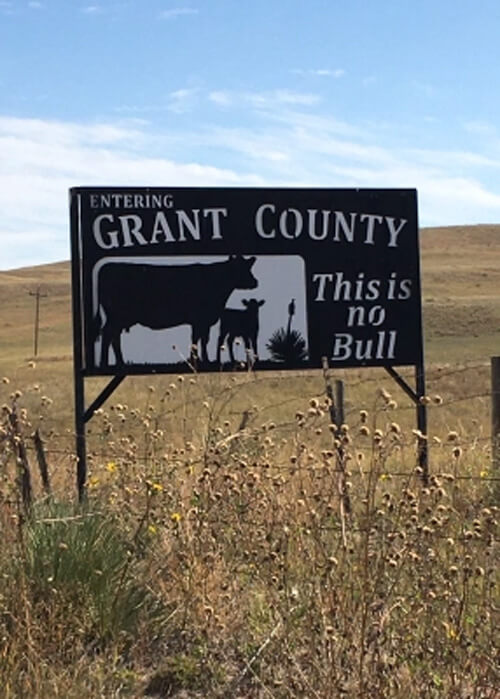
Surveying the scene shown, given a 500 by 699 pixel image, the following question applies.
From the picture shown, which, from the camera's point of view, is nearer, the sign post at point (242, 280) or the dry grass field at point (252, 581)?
the dry grass field at point (252, 581)

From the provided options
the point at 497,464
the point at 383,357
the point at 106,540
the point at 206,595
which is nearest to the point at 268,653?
the point at 206,595

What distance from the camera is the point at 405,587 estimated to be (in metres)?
4.89

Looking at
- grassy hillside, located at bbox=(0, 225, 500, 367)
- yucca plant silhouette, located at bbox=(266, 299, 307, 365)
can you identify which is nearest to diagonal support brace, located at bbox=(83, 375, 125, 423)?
yucca plant silhouette, located at bbox=(266, 299, 307, 365)

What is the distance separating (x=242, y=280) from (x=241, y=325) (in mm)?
407

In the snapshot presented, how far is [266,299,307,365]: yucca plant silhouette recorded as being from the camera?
939 cm

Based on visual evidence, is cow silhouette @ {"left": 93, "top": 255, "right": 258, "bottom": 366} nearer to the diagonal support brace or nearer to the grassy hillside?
the diagonal support brace

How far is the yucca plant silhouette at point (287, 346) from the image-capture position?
939 cm

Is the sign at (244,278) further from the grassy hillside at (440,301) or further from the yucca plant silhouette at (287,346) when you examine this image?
the grassy hillside at (440,301)

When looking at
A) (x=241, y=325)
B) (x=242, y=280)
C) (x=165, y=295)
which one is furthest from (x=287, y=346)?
(x=165, y=295)

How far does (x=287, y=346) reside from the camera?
941 cm

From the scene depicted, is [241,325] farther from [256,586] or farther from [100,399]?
[256,586]

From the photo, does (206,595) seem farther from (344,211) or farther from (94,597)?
(344,211)

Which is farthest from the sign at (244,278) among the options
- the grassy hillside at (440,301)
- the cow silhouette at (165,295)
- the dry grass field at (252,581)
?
the grassy hillside at (440,301)

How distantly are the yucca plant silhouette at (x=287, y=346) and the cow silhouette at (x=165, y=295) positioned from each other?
1.69 ft
